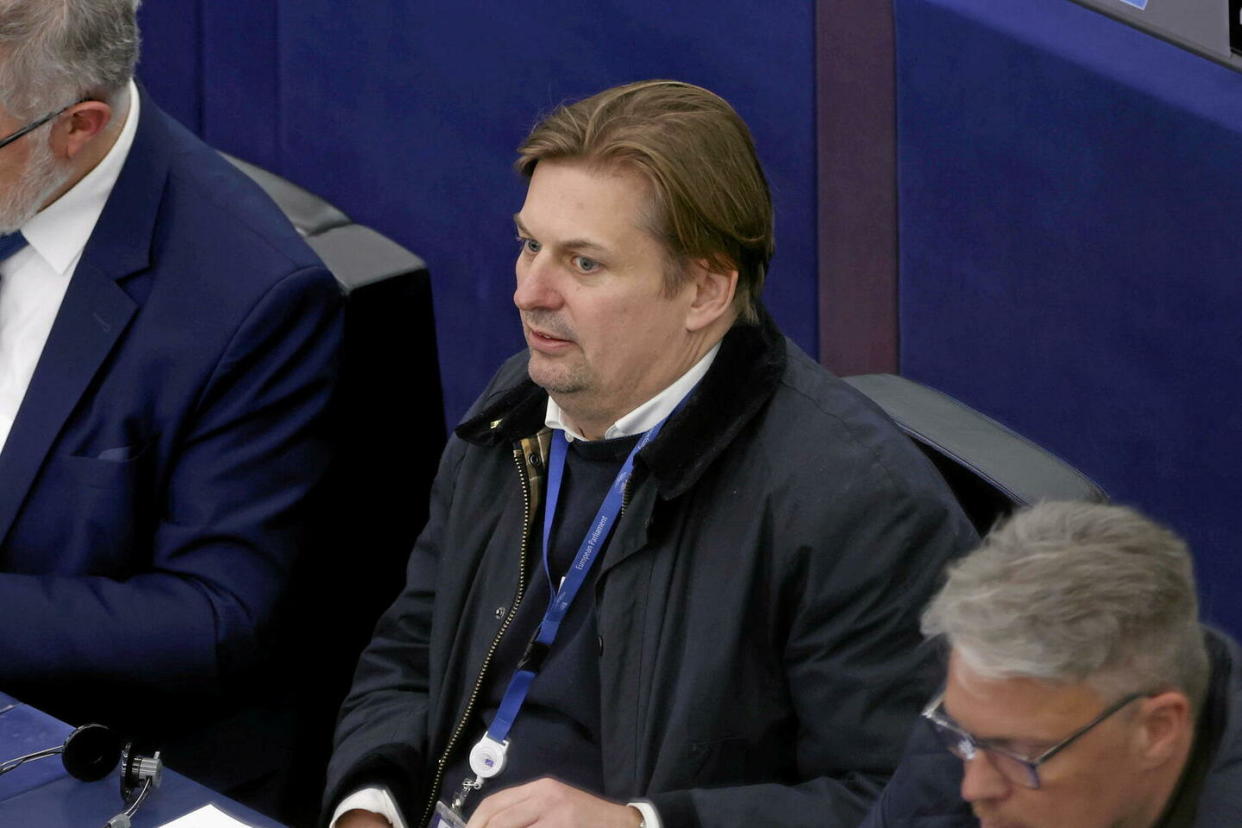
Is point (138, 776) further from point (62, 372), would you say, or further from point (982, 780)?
point (982, 780)

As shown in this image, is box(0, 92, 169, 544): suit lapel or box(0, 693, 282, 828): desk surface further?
box(0, 92, 169, 544): suit lapel

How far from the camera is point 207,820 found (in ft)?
6.08

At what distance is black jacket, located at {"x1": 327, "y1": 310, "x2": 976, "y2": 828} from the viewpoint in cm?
196

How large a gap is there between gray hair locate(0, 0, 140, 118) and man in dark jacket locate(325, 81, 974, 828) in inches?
27.9

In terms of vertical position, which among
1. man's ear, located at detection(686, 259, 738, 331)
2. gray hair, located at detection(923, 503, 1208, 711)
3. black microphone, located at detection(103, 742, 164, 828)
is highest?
man's ear, located at detection(686, 259, 738, 331)

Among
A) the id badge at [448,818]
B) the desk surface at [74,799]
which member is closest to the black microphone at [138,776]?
the desk surface at [74,799]

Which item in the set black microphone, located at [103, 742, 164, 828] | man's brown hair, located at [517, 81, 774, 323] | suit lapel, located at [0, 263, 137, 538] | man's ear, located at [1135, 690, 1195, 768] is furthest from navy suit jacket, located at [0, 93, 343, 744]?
man's ear, located at [1135, 690, 1195, 768]

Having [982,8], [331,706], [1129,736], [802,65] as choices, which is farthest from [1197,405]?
[331,706]

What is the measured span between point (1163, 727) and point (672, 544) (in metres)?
0.71

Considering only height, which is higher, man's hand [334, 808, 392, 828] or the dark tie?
the dark tie

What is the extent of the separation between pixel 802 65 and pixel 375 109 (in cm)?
116

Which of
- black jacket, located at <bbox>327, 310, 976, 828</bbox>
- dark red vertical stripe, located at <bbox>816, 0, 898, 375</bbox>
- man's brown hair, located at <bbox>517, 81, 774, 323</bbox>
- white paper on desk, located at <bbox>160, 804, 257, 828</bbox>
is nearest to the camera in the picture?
white paper on desk, located at <bbox>160, 804, 257, 828</bbox>

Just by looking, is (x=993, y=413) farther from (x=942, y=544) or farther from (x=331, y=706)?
(x=331, y=706)

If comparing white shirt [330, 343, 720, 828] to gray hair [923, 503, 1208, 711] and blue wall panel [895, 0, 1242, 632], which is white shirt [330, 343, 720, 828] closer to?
gray hair [923, 503, 1208, 711]
